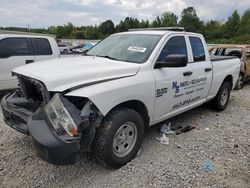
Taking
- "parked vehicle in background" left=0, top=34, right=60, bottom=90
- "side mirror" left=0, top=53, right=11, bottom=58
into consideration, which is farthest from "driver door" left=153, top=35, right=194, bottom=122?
"side mirror" left=0, top=53, right=11, bottom=58

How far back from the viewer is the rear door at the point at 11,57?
652 cm

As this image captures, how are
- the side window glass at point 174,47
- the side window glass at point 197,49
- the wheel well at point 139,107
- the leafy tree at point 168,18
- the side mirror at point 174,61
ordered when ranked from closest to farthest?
the wheel well at point 139,107, the side mirror at point 174,61, the side window glass at point 174,47, the side window glass at point 197,49, the leafy tree at point 168,18

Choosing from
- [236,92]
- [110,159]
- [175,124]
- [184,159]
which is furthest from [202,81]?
[236,92]

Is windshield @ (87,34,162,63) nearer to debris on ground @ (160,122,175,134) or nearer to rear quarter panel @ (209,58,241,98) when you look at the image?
debris on ground @ (160,122,175,134)

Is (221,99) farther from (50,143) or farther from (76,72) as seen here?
(50,143)

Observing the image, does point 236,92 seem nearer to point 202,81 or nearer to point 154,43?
point 202,81

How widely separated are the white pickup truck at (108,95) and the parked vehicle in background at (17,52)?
303cm

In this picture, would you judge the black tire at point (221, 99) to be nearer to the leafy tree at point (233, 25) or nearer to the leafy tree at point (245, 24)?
the leafy tree at point (233, 25)

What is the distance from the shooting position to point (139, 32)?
14.7 ft

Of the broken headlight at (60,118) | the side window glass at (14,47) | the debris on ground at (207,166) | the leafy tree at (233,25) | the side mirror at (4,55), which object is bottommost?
the debris on ground at (207,166)

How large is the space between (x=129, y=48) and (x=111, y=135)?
5.18 ft

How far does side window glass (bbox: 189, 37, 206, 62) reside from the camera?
4801 mm

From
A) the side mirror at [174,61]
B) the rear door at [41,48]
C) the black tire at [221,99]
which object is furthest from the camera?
the rear door at [41,48]

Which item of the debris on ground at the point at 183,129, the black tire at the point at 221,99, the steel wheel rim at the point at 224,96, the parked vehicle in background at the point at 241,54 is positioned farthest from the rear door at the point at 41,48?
the parked vehicle in background at the point at 241,54
